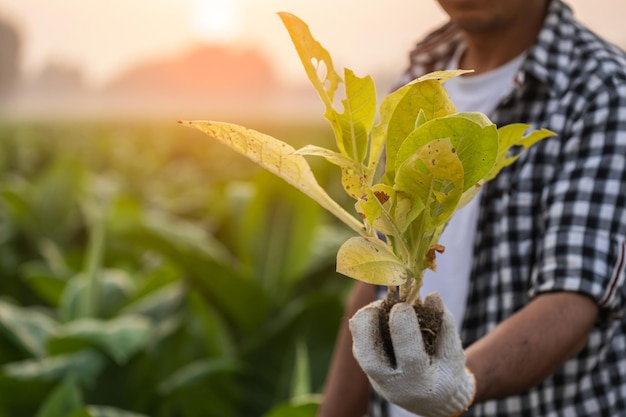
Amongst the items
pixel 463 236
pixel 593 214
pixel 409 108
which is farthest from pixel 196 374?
pixel 409 108

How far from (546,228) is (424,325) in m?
0.60

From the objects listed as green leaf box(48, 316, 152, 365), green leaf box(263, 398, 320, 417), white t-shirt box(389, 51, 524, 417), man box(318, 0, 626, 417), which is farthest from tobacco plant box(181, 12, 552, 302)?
green leaf box(48, 316, 152, 365)

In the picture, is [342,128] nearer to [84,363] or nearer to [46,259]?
[84,363]

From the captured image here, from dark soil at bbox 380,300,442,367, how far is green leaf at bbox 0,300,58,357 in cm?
213

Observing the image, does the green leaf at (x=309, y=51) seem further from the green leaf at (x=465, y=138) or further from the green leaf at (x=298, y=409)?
the green leaf at (x=298, y=409)

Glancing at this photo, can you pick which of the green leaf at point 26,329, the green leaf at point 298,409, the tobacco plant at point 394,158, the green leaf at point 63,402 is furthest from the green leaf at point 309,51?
the green leaf at point 26,329

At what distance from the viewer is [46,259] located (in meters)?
4.74

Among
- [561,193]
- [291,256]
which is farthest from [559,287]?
[291,256]

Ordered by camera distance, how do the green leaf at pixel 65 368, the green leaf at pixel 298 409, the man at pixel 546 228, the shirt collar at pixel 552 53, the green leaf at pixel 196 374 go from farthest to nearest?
1. the green leaf at pixel 196 374
2. the green leaf at pixel 65 368
3. the green leaf at pixel 298 409
4. the shirt collar at pixel 552 53
5. the man at pixel 546 228

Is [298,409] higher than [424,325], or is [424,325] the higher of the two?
[424,325]

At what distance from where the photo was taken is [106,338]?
9.59ft

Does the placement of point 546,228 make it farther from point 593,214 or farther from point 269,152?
point 269,152

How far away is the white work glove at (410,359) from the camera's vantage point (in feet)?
4.09

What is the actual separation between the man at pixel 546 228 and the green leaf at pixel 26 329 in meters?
1.51
